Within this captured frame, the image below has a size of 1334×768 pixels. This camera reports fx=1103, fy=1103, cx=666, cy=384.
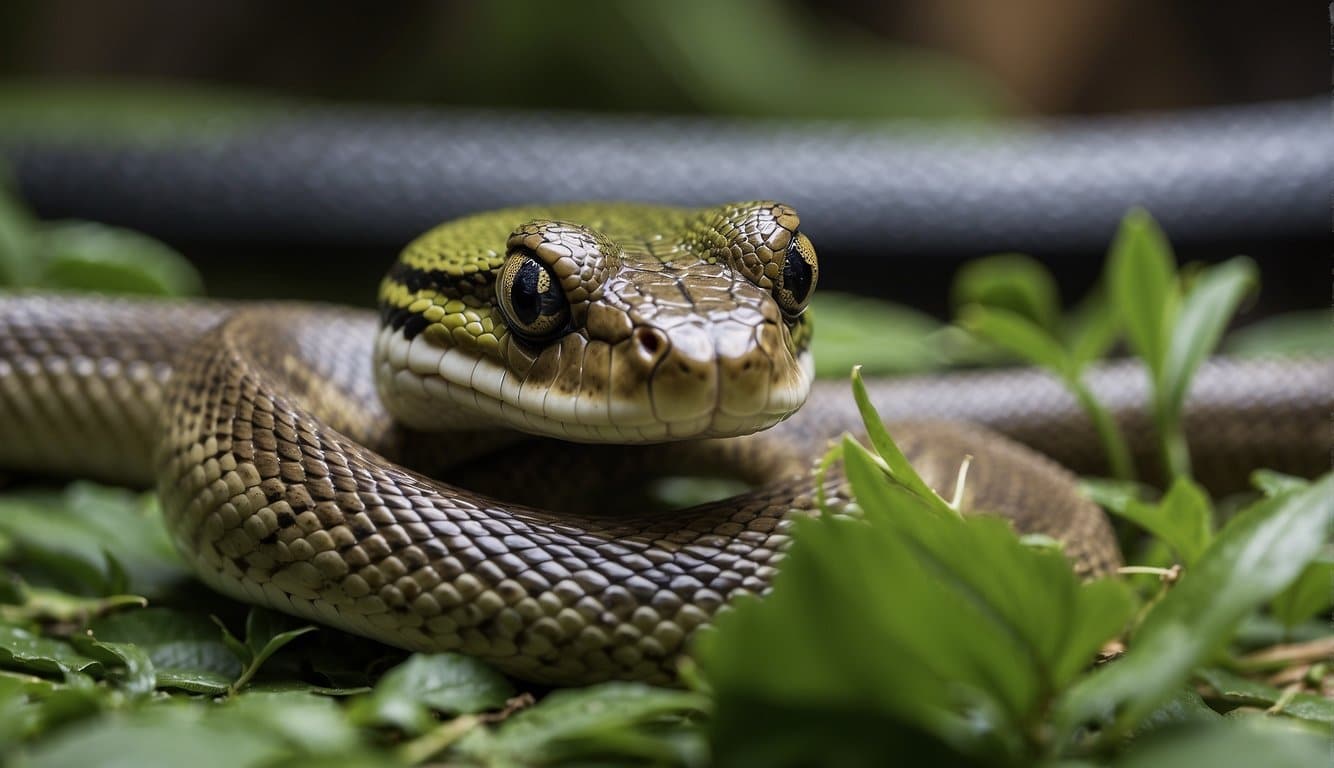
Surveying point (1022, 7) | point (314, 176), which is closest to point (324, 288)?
point (314, 176)

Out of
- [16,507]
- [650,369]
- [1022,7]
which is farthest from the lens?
[1022,7]

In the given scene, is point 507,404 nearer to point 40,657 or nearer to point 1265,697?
point 40,657

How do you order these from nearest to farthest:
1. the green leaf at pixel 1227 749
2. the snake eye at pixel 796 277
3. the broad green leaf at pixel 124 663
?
1. the green leaf at pixel 1227 749
2. the broad green leaf at pixel 124 663
3. the snake eye at pixel 796 277

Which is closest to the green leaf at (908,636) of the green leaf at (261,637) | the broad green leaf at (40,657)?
the green leaf at (261,637)

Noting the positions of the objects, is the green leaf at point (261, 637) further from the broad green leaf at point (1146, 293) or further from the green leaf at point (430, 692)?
the broad green leaf at point (1146, 293)

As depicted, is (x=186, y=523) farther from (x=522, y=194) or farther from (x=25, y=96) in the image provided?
(x=25, y=96)

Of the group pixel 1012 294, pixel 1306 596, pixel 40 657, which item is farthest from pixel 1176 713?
pixel 1012 294

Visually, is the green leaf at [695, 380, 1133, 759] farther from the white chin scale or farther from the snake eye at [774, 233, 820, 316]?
the snake eye at [774, 233, 820, 316]
